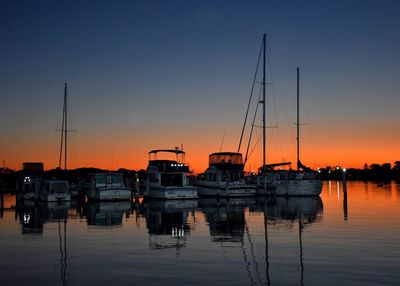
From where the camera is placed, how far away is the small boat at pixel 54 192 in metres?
59.3

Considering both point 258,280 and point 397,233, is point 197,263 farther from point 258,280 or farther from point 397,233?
point 397,233

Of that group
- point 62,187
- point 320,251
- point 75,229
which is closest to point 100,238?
point 75,229

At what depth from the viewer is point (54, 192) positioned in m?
60.5

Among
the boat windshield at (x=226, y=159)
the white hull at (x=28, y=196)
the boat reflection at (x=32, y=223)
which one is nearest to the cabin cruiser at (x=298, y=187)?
the boat windshield at (x=226, y=159)

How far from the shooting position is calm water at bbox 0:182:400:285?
17.0 m

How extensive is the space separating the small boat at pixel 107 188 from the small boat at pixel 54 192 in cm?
364

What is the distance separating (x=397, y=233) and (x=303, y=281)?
48.5 ft

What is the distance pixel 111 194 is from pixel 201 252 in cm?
4142

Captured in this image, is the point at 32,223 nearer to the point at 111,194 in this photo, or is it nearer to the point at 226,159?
A: the point at 111,194

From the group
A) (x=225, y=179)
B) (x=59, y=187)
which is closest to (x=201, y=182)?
(x=225, y=179)

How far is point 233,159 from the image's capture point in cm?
7662

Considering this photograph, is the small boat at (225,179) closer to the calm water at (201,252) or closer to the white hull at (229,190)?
the white hull at (229,190)

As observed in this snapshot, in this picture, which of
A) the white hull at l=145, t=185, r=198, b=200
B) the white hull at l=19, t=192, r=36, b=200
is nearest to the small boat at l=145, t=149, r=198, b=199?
the white hull at l=145, t=185, r=198, b=200

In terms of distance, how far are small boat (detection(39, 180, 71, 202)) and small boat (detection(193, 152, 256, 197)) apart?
2038cm
